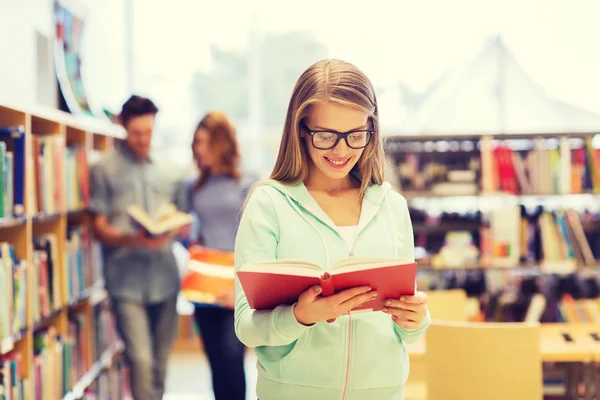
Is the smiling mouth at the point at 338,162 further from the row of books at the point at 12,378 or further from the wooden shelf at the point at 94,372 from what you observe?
the wooden shelf at the point at 94,372

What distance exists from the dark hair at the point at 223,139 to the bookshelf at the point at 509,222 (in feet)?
3.70

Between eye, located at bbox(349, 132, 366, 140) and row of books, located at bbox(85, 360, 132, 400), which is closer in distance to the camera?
eye, located at bbox(349, 132, 366, 140)

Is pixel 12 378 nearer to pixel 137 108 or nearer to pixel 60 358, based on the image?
pixel 60 358

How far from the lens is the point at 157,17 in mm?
6645

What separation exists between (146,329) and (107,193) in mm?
692

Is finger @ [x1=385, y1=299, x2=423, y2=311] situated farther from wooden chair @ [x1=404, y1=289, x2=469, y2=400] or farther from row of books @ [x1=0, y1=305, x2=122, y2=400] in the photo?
wooden chair @ [x1=404, y1=289, x2=469, y2=400]

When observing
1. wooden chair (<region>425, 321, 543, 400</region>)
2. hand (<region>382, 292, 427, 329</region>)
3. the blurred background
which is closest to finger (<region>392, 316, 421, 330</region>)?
hand (<region>382, 292, 427, 329</region>)

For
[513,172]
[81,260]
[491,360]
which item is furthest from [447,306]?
[81,260]

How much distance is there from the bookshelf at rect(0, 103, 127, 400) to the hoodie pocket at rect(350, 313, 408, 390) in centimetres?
141

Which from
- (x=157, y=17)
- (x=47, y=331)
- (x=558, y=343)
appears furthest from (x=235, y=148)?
(x=157, y=17)

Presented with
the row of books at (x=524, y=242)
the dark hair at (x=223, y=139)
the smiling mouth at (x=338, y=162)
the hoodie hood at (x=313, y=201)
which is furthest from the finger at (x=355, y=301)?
the row of books at (x=524, y=242)

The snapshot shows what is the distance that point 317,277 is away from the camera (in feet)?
4.43

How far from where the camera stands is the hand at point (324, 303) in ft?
4.48

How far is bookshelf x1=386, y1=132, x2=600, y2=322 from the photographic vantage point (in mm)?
3904
